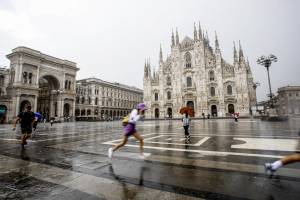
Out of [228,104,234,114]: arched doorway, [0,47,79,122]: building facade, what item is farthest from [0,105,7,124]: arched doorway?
[228,104,234,114]: arched doorway

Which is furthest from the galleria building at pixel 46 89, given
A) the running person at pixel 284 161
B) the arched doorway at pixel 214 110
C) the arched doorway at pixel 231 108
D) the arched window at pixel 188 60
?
the running person at pixel 284 161

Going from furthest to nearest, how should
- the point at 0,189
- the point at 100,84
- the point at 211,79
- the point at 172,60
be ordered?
the point at 100,84, the point at 172,60, the point at 211,79, the point at 0,189

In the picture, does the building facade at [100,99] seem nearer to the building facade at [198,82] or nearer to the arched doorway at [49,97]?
the arched doorway at [49,97]

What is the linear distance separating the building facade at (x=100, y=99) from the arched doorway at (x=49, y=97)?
23.6 ft

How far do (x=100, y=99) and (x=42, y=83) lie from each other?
18.8 meters

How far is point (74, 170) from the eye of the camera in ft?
11.7

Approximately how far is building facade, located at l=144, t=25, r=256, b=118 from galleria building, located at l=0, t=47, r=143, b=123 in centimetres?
2017

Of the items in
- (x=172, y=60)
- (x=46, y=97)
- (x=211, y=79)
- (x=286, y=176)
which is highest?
(x=172, y=60)

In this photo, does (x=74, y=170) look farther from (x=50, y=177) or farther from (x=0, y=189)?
(x=0, y=189)

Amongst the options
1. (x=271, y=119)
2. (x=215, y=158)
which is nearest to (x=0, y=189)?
(x=215, y=158)

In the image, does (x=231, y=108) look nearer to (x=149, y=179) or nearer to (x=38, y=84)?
(x=149, y=179)

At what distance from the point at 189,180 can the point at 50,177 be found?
2.62 metres

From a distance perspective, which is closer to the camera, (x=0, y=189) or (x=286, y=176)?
A: (x=0, y=189)

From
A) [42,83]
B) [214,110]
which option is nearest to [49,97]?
[42,83]
